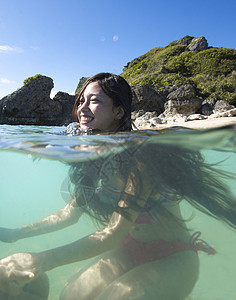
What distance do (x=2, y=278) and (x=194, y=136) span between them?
3.00m

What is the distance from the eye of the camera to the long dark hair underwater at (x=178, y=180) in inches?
106

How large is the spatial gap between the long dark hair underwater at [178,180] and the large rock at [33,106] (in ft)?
78.6

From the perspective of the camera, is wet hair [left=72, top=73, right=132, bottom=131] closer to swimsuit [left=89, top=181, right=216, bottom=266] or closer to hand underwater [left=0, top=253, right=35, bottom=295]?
swimsuit [left=89, top=181, right=216, bottom=266]

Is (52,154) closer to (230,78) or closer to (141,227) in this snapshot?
(141,227)

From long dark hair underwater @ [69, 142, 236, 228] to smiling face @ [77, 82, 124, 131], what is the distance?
56 centimetres

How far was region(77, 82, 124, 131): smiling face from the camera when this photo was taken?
2832 mm

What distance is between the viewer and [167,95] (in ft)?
72.3

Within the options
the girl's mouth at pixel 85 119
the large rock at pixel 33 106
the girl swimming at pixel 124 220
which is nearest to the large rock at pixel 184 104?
the large rock at pixel 33 106

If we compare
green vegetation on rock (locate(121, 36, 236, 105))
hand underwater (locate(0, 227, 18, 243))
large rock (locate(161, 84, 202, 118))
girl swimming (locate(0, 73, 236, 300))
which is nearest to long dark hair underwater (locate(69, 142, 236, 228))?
girl swimming (locate(0, 73, 236, 300))

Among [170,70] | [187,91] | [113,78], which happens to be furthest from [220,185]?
[170,70]

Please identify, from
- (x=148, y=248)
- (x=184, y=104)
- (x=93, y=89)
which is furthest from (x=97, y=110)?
(x=184, y=104)

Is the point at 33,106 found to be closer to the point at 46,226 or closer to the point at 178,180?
the point at 46,226

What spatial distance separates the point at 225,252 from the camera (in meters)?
3.43

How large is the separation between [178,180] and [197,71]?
3128cm
